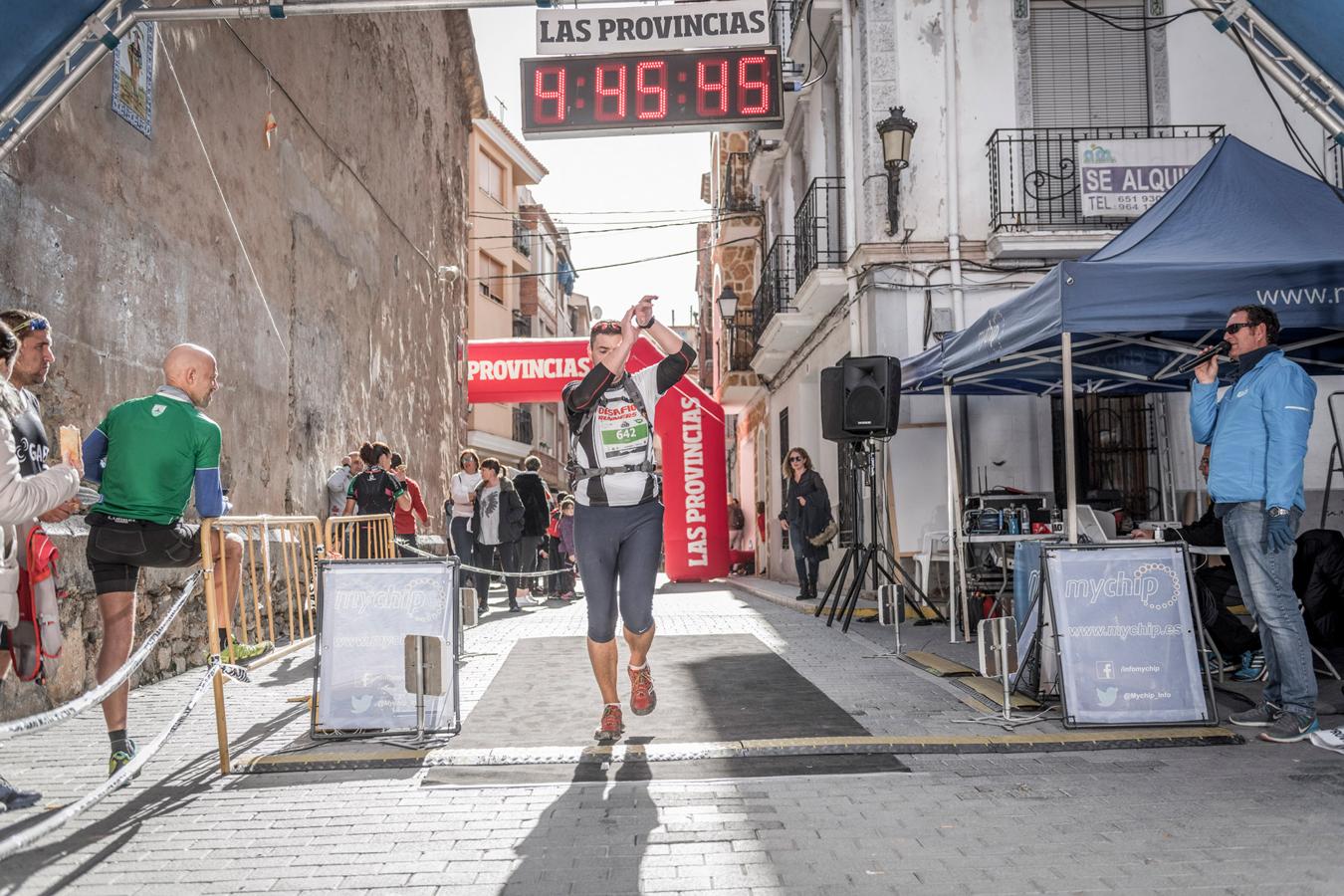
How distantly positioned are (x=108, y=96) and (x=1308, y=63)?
7277mm

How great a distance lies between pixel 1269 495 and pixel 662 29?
667 cm

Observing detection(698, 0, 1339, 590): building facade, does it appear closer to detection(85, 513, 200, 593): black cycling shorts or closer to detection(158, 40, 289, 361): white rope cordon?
detection(158, 40, 289, 361): white rope cordon

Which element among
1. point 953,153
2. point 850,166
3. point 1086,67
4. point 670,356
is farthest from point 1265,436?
point 1086,67

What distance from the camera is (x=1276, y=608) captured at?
217 inches

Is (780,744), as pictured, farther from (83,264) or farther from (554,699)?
(83,264)

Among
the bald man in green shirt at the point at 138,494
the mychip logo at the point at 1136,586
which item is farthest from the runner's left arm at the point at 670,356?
the mychip logo at the point at 1136,586

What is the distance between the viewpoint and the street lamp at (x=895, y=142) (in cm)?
1299

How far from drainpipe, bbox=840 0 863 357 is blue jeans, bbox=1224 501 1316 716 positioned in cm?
845

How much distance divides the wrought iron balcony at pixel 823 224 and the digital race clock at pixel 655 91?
186 inches

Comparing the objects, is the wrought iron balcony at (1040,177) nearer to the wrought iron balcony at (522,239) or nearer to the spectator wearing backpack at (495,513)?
the spectator wearing backpack at (495,513)

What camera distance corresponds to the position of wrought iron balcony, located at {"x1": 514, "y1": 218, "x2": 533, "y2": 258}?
41.3 m

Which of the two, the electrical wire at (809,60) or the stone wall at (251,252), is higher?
the electrical wire at (809,60)

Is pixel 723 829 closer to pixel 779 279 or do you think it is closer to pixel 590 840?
pixel 590 840

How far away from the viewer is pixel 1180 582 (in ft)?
18.9
